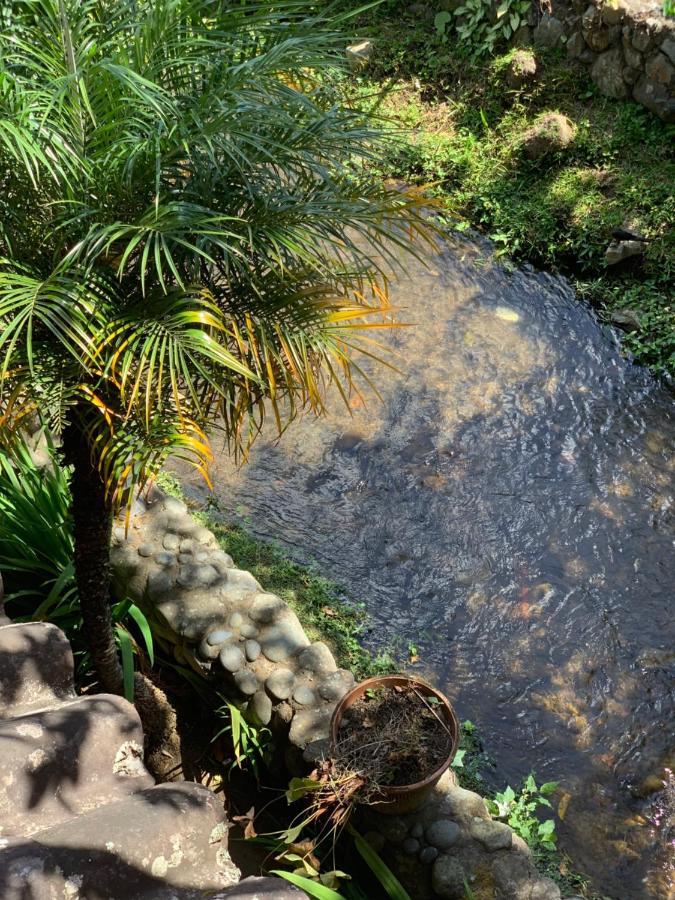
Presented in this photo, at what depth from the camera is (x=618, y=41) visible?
7.32 m

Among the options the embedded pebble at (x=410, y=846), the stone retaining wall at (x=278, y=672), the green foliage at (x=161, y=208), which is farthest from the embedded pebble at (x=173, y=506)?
the embedded pebble at (x=410, y=846)

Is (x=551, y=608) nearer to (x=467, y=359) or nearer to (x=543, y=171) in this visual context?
(x=467, y=359)

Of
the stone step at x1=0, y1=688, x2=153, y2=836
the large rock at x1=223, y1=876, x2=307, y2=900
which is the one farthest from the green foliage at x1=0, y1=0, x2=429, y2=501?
the large rock at x1=223, y1=876, x2=307, y2=900

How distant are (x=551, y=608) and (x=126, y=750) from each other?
3414 millimetres

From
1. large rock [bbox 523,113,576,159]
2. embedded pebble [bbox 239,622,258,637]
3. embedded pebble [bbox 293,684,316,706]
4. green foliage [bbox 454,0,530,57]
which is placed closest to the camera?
embedded pebble [bbox 293,684,316,706]

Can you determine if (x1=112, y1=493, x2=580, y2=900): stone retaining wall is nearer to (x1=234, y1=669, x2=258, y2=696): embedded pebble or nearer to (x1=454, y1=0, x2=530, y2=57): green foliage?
(x1=234, y1=669, x2=258, y2=696): embedded pebble

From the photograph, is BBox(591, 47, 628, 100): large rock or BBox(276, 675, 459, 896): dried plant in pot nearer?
BBox(276, 675, 459, 896): dried plant in pot

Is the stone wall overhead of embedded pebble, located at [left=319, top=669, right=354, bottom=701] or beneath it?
overhead

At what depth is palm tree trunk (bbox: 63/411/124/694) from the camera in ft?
9.68

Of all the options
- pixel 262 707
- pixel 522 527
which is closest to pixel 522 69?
pixel 522 527

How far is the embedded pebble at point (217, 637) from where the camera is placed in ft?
12.9

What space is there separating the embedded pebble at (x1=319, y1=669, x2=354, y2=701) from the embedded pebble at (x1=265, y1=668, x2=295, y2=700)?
13 cm

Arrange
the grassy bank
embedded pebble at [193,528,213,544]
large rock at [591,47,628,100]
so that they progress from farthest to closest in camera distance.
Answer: large rock at [591,47,628,100]
the grassy bank
embedded pebble at [193,528,213,544]

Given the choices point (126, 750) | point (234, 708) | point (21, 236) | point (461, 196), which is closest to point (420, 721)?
point (234, 708)
